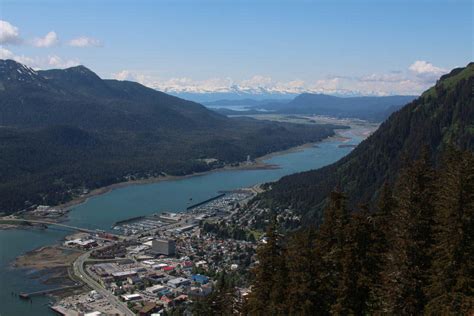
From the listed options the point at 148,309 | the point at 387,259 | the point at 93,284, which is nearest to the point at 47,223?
the point at 93,284

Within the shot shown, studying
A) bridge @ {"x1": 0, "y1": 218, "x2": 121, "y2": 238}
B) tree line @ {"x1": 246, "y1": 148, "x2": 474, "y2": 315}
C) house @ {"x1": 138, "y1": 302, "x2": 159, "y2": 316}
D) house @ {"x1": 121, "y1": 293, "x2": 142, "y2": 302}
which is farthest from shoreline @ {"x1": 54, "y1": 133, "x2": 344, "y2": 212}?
tree line @ {"x1": 246, "y1": 148, "x2": 474, "y2": 315}

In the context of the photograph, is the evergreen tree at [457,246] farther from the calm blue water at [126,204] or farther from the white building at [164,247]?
the white building at [164,247]

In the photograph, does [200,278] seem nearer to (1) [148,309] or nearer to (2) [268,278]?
(1) [148,309]

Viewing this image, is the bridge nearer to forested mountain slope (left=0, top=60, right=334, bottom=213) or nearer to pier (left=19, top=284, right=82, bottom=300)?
forested mountain slope (left=0, top=60, right=334, bottom=213)

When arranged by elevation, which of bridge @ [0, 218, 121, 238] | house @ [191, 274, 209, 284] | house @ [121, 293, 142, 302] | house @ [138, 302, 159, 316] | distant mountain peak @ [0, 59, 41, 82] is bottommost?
bridge @ [0, 218, 121, 238]

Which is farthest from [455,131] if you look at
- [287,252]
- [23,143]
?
[23,143]

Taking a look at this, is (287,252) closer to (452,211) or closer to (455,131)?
(452,211)

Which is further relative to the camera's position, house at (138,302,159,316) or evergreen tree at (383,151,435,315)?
house at (138,302,159,316)
